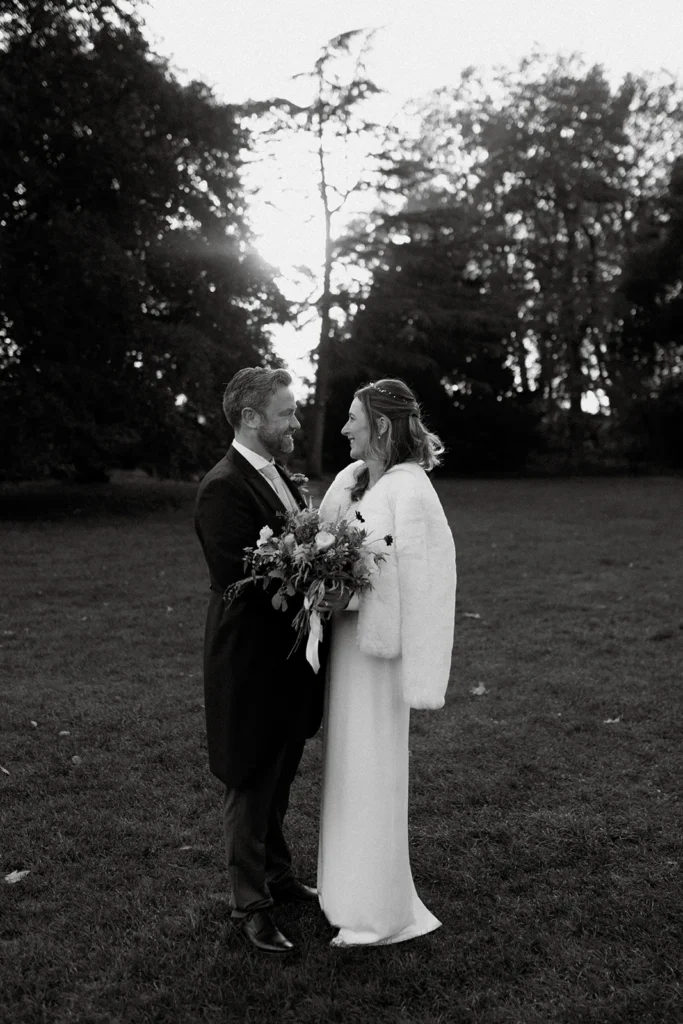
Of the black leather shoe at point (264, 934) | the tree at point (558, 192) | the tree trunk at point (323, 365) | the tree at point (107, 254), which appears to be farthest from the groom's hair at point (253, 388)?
the tree at point (558, 192)

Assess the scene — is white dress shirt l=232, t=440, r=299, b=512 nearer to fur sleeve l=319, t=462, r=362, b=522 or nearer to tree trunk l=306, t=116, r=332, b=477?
fur sleeve l=319, t=462, r=362, b=522

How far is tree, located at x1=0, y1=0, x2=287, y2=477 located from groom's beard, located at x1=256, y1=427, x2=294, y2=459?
15.6 meters

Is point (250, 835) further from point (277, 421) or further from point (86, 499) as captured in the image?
point (86, 499)

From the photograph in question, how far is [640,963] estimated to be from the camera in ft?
12.7

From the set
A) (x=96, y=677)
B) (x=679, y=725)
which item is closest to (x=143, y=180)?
(x=96, y=677)

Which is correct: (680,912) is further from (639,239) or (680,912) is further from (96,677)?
(639,239)

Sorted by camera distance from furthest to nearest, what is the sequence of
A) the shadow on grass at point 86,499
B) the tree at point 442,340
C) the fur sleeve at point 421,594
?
1. the tree at point 442,340
2. the shadow on grass at point 86,499
3. the fur sleeve at point 421,594

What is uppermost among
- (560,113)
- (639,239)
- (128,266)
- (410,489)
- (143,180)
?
(560,113)

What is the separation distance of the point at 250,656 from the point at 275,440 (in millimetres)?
972

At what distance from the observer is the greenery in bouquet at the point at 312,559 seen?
3.54 meters

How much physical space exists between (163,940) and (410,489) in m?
2.37

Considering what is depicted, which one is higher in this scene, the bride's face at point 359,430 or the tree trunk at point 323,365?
the tree trunk at point 323,365

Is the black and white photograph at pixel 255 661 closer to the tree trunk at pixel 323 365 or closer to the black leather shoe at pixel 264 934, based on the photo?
the black leather shoe at pixel 264 934

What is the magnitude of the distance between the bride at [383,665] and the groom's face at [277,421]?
287 millimetres
